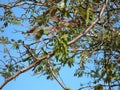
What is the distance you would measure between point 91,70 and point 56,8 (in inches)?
171

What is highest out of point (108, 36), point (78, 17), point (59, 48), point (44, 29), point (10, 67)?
point (10, 67)

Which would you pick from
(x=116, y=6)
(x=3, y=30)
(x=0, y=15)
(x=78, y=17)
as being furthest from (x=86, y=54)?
(x=3, y=30)

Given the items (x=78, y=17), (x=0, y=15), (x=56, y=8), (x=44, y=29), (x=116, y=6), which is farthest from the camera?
(x=0, y=15)

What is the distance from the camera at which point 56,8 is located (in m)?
2.52

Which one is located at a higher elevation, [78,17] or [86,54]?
[86,54]

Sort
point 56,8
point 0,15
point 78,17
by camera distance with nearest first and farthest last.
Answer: point 56,8 < point 78,17 < point 0,15

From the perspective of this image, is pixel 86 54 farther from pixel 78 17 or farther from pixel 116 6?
pixel 78 17

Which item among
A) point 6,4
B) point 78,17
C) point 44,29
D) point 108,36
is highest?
point 6,4

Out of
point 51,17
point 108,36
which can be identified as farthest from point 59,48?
point 108,36

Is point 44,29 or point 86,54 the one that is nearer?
point 44,29

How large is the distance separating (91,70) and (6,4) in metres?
2.51

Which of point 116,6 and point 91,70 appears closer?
point 116,6

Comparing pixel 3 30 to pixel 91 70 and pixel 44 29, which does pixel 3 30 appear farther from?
pixel 44 29

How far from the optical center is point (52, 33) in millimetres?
2377
